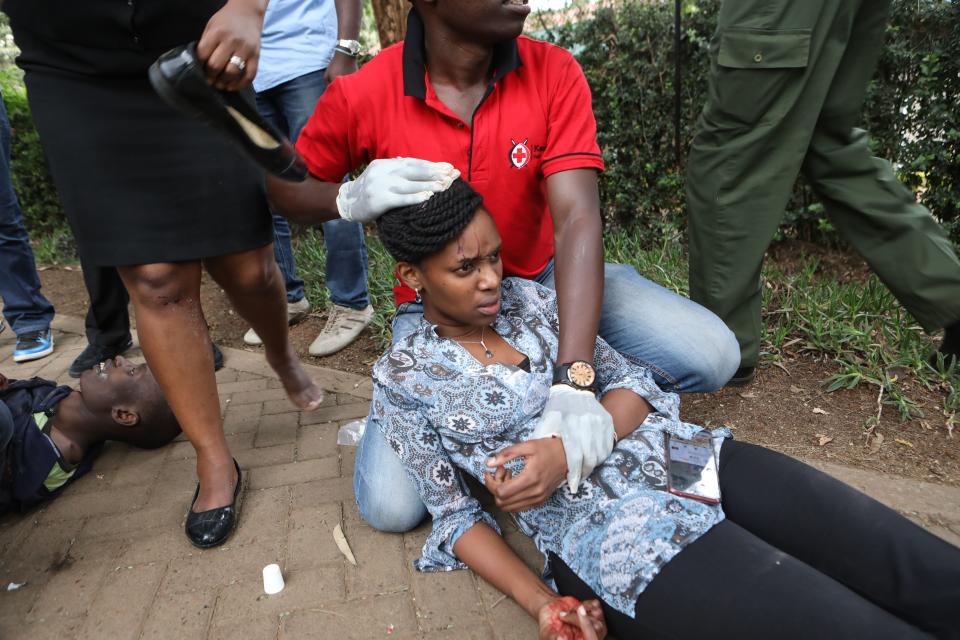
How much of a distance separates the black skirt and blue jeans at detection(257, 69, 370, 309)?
1308 mm

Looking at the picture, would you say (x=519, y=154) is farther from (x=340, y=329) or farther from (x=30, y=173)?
(x=30, y=173)

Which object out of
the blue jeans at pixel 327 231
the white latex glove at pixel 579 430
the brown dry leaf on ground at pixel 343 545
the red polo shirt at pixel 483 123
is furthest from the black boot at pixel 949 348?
the blue jeans at pixel 327 231

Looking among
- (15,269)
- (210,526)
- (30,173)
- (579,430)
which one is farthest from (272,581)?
(30,173)

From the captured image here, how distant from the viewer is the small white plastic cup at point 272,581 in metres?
1.83

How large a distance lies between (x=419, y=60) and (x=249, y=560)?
1583 millimetres

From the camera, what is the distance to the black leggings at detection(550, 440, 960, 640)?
1.26 meters

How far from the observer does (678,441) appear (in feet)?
5.52

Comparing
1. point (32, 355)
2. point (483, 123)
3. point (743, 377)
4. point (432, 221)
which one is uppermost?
point (483, 123)

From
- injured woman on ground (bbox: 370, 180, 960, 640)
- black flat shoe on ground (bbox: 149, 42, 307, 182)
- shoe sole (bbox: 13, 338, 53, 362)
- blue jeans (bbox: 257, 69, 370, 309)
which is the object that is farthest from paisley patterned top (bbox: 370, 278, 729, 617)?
shoe sole (bbox: 13, 338, 53, 362)

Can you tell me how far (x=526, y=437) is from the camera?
1702mm

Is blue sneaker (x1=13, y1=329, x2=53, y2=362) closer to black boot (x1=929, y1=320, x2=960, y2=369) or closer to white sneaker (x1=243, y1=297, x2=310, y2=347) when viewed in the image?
white sneaker (x1=243, y1=297, x2=310, y2=347)

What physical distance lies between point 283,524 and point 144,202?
1.08 meters

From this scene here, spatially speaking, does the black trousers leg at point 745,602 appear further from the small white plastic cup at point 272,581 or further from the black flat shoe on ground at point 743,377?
the black flat shoe on ground at point 743,377

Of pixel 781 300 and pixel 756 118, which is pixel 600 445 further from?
pixel 781 300
